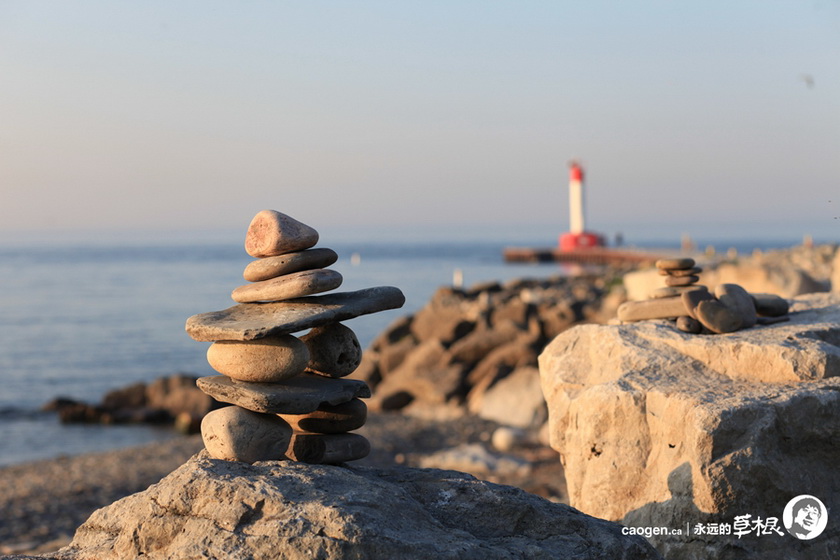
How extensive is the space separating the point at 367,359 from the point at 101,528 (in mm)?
14363

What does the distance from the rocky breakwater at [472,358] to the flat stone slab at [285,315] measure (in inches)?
352

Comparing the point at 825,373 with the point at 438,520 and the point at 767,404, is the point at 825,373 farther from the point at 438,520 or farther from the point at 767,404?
the point at 438,520

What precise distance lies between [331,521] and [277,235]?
155 cm

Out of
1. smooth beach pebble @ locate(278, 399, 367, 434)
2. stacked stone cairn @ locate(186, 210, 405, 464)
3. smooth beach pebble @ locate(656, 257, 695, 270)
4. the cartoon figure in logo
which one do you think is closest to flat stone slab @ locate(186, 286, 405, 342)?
stacked stone cairn @ locate(186, 210, 405, 464)

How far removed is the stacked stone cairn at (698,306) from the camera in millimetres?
5352

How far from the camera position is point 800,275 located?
965 centimetres

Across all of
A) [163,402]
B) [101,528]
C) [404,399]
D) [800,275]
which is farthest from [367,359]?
[101,528]

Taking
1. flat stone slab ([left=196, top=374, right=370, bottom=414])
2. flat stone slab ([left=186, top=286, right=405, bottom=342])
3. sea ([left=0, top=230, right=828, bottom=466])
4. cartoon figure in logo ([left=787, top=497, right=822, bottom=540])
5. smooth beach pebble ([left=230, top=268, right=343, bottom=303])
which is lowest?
sea ([left=0, top=230, right=828, bottom=466])

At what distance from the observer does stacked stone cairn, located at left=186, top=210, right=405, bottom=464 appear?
3848 mm

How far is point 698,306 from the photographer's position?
5418mm

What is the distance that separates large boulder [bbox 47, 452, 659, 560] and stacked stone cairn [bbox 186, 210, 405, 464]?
0.26 metres

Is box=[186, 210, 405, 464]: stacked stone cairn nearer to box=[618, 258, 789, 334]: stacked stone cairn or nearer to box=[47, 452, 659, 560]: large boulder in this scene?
box=[47, 452, 659, 560]: large boulder

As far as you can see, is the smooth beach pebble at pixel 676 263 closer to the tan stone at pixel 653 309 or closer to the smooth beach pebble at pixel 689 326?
the tan stone at pixel 653 309

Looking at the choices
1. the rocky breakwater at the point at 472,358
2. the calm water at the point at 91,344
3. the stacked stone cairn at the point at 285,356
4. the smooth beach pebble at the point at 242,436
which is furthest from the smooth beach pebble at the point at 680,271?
the calm water at the point at 91,344
